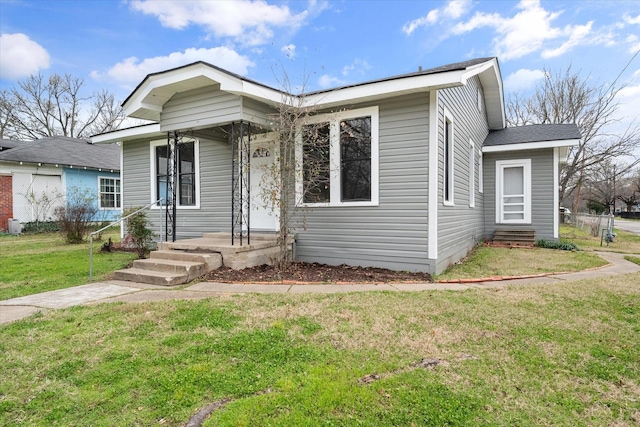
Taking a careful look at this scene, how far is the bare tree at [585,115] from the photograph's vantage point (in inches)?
795

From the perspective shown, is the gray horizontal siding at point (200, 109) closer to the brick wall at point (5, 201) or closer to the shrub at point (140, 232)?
the shrub at point (140, 232)

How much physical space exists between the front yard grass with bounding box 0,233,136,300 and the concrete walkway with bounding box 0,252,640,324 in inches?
22.2

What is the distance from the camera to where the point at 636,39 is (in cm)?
927

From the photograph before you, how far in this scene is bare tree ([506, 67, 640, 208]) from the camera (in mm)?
20198

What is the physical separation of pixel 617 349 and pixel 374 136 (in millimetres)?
4440

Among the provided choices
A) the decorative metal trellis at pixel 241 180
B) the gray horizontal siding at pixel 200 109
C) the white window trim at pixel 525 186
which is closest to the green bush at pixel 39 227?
the gray horizontal siding at pixel 200 109

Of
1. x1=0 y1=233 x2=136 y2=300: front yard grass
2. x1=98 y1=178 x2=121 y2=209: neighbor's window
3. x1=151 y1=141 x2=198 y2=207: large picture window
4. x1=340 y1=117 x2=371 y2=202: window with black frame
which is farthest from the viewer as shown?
x1=98 y1=178 x2=121 y2=209: neighbor's window

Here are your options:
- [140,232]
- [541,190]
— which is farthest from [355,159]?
[541,190]

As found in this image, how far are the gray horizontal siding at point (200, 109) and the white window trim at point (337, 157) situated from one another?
1293 mm

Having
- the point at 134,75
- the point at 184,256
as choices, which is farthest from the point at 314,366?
the point at 134,75

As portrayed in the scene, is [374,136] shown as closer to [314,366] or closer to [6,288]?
[314,366]

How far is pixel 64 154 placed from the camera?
54.5 feet

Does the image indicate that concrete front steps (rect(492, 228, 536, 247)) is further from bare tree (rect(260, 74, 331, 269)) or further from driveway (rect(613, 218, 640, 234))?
driveway (rect(613, 218, 640, 234))

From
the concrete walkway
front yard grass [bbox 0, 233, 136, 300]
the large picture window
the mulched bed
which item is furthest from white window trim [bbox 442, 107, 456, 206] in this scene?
front yard grass [bbox 0, 233, 136, 300]
